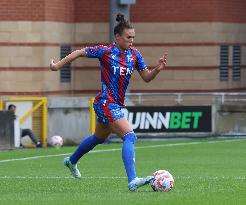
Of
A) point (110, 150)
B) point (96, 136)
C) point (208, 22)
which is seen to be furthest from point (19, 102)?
point (96, 136)

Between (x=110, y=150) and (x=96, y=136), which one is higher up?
(x=96, y=136)

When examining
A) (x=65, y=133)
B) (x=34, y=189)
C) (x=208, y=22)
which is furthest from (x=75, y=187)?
(x=208, y=22)

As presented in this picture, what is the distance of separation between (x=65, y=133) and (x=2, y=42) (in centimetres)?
328

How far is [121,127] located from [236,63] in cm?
2331

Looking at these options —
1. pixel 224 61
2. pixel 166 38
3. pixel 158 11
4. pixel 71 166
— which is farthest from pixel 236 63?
pixel 71 166

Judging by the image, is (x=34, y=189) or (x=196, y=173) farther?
(x=196, y=173)

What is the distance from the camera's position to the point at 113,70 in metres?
16.5

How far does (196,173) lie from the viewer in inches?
826

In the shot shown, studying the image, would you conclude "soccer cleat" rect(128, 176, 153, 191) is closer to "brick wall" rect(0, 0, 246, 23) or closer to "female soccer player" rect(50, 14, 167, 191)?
"female soccer player" rect(50, 14, 167, 191)

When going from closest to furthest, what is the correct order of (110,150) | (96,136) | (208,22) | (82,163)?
(96,136) → (82,163) → (110,150) → (208,22)

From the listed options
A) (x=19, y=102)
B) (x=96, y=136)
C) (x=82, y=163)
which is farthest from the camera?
(x=19, y=102)

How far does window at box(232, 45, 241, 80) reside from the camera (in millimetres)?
38931

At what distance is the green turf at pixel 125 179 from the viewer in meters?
14.7

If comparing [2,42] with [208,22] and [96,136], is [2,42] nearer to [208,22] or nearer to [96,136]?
[208,22]
